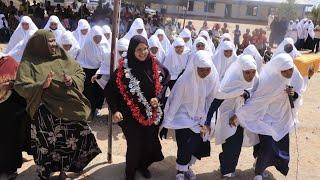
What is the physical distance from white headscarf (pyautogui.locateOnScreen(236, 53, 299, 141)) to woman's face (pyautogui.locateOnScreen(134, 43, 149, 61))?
135cm

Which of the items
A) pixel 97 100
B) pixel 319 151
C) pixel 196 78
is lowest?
pixel 319 151

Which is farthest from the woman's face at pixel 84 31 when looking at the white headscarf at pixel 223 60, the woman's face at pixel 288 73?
the woman's face at pixel 288 73

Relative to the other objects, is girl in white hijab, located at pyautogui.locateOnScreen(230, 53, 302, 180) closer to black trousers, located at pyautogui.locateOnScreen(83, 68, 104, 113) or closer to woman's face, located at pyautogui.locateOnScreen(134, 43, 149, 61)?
woman's face, located at pyautogui.locateOnScreen(134, 43, 149, 61)

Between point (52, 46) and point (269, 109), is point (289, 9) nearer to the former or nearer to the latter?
point (269, 109)

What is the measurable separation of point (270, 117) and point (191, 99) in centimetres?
101

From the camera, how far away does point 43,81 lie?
169 inches

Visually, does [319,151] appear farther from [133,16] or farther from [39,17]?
[133,16]

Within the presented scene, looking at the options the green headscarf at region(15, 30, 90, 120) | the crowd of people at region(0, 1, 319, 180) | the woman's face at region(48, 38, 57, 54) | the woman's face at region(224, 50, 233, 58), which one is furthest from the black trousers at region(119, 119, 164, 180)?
the woman's face at region(224, 50, 233, 58)

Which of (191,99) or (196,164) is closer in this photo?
(191,99)

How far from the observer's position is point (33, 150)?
4633 millimetres

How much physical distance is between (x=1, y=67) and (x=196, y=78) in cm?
215

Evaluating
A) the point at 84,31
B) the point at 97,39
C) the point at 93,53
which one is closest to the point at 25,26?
the point at 84,31

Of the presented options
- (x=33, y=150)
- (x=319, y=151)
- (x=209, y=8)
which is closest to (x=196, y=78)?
(x=33, y=150)

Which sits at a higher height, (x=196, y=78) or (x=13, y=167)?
(x=196, y=78)
